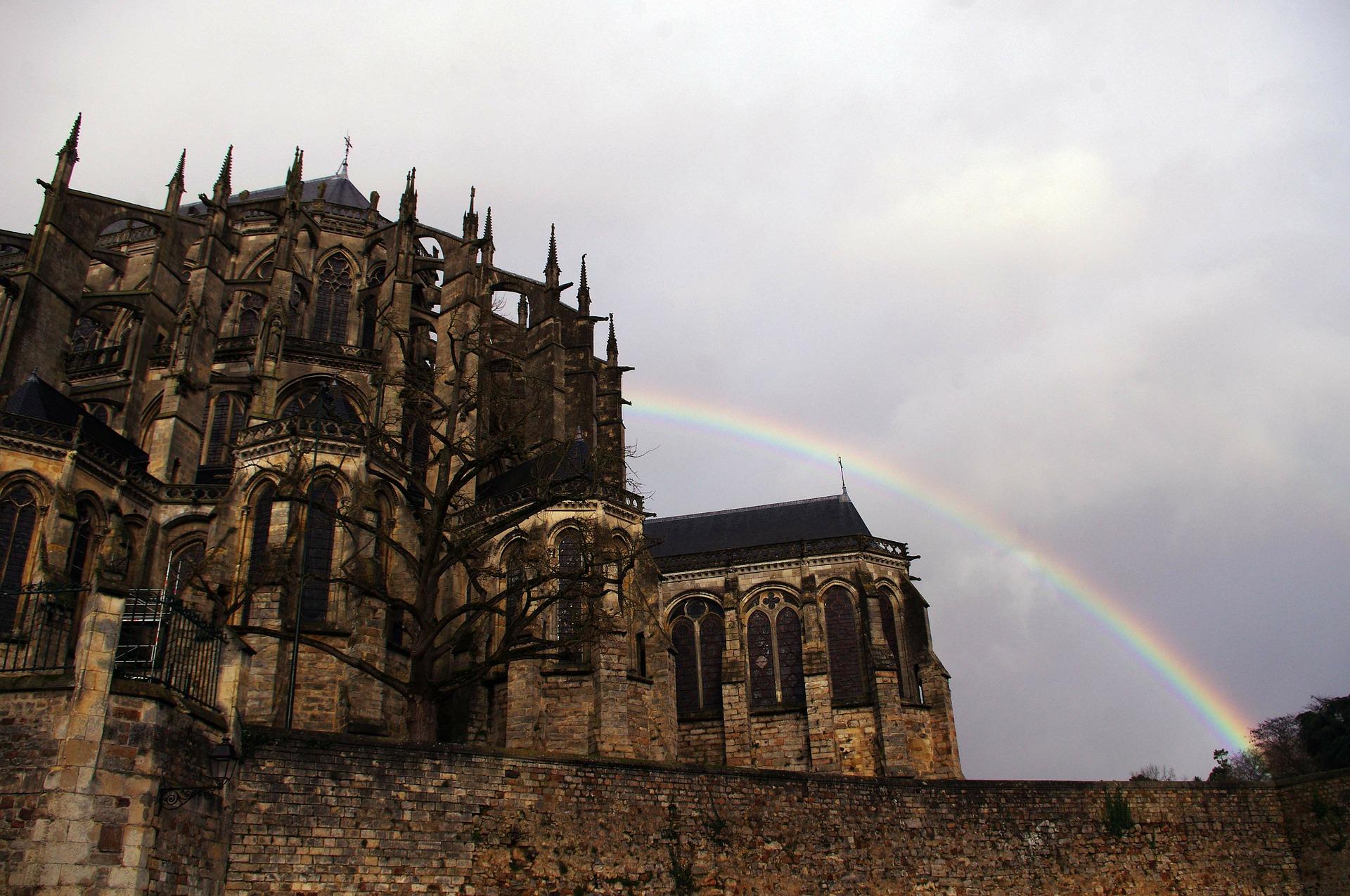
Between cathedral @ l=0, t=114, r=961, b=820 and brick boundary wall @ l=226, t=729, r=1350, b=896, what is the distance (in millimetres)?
1082

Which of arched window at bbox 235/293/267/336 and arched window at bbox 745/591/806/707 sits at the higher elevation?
arched window at bbox 235/293/267/336

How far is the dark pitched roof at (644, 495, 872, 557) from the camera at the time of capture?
3325 cm

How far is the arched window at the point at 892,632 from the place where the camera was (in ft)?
98.6

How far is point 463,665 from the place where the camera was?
992 inches

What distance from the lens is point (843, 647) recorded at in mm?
30438

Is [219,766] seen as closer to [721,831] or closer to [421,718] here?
[421,718]

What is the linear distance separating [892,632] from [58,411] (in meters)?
21.2

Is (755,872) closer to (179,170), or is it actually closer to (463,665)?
(463,665)

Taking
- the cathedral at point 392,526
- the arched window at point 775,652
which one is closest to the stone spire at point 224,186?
the cathedral at point 392,526

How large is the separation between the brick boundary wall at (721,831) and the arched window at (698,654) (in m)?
12.8

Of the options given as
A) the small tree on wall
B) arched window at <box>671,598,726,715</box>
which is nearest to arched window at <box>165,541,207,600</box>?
the small tree on wall

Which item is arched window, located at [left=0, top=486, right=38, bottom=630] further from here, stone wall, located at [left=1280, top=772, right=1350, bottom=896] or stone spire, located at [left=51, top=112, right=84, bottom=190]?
stone wall, located at [left=1280, top=772, right=1350, bottom=896]

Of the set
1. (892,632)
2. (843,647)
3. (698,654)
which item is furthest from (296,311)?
(892,632)

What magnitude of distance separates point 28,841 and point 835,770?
2160 centimetres
